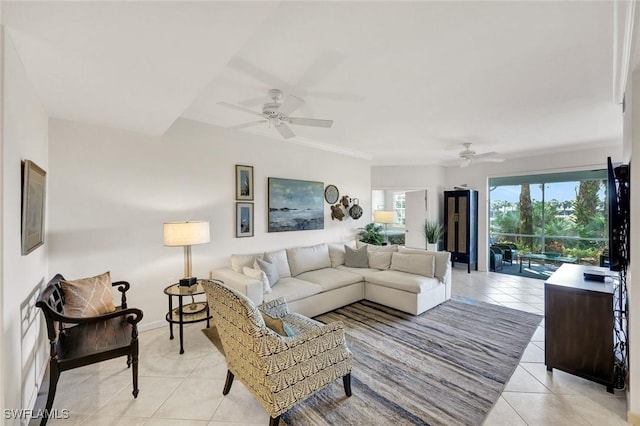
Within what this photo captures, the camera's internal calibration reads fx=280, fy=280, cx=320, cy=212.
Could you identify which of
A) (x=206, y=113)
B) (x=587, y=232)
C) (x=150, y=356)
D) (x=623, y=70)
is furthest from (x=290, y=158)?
(x=587, y=232)

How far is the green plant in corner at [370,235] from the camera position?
565cm

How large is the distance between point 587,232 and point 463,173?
8.92ft

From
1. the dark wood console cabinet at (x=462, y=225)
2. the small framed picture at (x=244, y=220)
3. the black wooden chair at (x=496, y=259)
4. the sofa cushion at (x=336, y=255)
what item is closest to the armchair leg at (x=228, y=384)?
the small framed picture at (x=244, y=220)

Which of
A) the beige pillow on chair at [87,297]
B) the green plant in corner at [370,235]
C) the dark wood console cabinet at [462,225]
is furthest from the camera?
the dark wood console cabinet at [462,225]

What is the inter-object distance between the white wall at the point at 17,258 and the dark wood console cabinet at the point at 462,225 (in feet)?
23.0

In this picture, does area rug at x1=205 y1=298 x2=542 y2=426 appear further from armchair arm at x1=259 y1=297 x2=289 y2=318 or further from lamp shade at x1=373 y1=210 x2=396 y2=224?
lamp shade at x1=373 y1=210 x2=396 y2=224

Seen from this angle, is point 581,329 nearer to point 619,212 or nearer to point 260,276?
point 619,212

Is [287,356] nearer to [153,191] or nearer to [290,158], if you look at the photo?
[153,191]

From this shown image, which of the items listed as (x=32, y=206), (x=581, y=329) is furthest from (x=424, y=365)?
(x=32, y=206)

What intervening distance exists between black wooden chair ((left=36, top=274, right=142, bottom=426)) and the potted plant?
6.13 m

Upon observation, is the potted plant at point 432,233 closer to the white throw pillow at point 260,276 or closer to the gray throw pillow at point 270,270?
the gray throw pillow at point 270,270

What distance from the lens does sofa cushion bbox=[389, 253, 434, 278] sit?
403 centimetres

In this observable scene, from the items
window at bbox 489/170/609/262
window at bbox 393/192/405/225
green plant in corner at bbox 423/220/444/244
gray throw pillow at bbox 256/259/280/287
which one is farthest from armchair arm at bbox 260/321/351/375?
window at bbox 393/192/405/225

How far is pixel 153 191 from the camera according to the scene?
334cm
